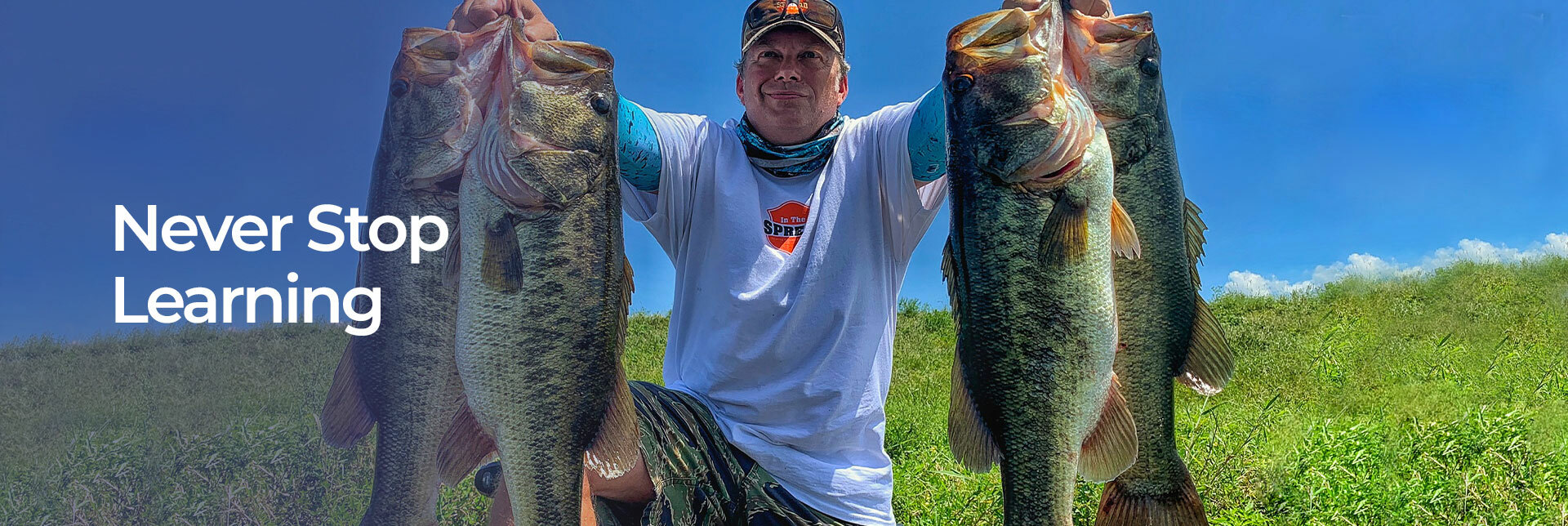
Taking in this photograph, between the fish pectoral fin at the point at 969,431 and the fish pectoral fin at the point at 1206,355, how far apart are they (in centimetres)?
63

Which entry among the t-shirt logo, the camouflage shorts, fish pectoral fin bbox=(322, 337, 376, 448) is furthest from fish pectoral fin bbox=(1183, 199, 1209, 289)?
fish pectoral fin bbox=(322, 337, 376, 448)

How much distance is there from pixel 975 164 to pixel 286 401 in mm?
6868

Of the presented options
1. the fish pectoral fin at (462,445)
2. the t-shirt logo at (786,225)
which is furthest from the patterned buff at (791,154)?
the fish pectoral fin at (462,445)

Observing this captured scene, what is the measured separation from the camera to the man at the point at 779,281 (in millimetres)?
3717

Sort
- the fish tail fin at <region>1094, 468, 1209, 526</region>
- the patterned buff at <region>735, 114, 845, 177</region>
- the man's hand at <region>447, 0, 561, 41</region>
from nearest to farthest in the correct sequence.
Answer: the fish tail fin at <region>1094, 468, 1209, 526</region>
the man's hand at <region>447, 0, 561, 41</region>
the patterned buff at <region>735, 114, 845, 177</region>

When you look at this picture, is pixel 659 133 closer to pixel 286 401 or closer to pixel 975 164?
pixel 975 164

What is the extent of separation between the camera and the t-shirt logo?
12.4ft

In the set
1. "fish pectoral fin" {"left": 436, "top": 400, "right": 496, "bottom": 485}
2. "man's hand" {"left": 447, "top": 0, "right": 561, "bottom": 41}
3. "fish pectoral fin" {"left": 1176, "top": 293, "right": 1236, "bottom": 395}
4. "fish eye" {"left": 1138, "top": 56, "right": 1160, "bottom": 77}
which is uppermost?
"man's hand" {"left": 447, "top": 0, "right": 561, "bottom": 41}

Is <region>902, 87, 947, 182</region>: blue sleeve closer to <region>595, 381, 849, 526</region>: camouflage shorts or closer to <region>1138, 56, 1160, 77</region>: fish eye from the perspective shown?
<region>1138, 56, 1160, 77</region>: fish eye

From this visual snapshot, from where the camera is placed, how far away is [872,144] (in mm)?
3857

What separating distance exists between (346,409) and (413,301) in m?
0.39

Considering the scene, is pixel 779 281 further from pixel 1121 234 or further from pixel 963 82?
pixel 1121 234

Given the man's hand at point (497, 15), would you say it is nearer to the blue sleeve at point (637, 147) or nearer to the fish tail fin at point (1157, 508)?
the blue sleeve at point (637, 147)

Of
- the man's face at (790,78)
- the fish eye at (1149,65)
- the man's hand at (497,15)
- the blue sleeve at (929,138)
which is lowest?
the fish eye at (1149,65)
